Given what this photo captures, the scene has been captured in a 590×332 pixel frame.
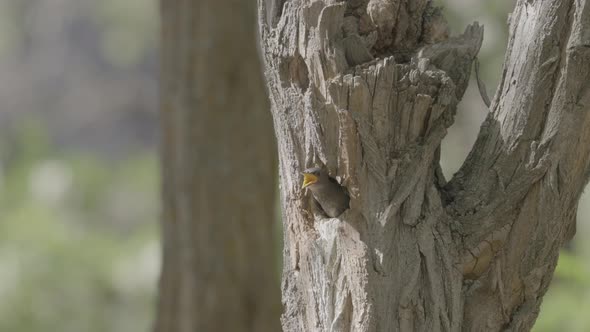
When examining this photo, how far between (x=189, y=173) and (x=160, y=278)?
2.18 feet

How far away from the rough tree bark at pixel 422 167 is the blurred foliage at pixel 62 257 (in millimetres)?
4609

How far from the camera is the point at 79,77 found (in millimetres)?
19719

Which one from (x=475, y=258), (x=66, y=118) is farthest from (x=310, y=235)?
(x=66, y=118)

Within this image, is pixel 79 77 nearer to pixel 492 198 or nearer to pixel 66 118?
pixel 66 118

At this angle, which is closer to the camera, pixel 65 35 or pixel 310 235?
pixel 310 235

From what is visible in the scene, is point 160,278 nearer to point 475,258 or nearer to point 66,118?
point 475,258

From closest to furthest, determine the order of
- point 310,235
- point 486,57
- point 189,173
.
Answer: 1. point 310,235
2. point 189,173
3. point 486,57

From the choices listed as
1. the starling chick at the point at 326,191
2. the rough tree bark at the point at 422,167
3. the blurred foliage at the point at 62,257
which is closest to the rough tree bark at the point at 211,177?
the blurred foliage at the point at 62,257

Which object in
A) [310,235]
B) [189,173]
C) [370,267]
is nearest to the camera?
[370,267]

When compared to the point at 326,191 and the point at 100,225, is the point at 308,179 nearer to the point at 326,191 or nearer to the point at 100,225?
the point at 326,191

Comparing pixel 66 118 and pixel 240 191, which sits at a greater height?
pixel 66 118

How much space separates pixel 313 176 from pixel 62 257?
566 centimetres

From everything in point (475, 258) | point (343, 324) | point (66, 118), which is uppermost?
point (66, 118)

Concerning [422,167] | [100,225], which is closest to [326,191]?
[422,167]
